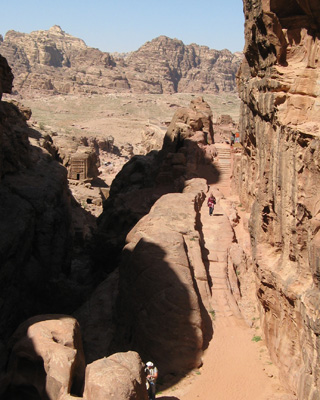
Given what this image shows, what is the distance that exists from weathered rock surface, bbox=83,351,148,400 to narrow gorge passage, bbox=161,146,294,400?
8.95 ft

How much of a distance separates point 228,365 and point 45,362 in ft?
18.6

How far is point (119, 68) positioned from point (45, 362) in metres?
122

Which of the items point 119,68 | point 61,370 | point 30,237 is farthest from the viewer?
point 119,68

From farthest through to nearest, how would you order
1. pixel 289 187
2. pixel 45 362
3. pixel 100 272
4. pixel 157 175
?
pixel 157 175 < pixel 100 272 < pixel 289 187 < pixel 45 362

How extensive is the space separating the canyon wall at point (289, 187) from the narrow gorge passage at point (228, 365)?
491mm

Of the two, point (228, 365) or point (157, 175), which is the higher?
point (157, 175)

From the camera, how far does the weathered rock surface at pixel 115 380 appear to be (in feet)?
26.0

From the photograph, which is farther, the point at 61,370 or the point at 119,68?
the point at 119,68

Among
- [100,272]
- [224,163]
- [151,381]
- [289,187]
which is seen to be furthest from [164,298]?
[224,163]

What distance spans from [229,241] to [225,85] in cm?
12308

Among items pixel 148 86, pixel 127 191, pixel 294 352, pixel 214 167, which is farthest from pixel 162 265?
pixel 148 86

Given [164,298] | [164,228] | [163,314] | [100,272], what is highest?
[164,228]

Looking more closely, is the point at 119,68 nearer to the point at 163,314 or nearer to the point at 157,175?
the point at 157,175

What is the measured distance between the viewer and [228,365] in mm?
12555
